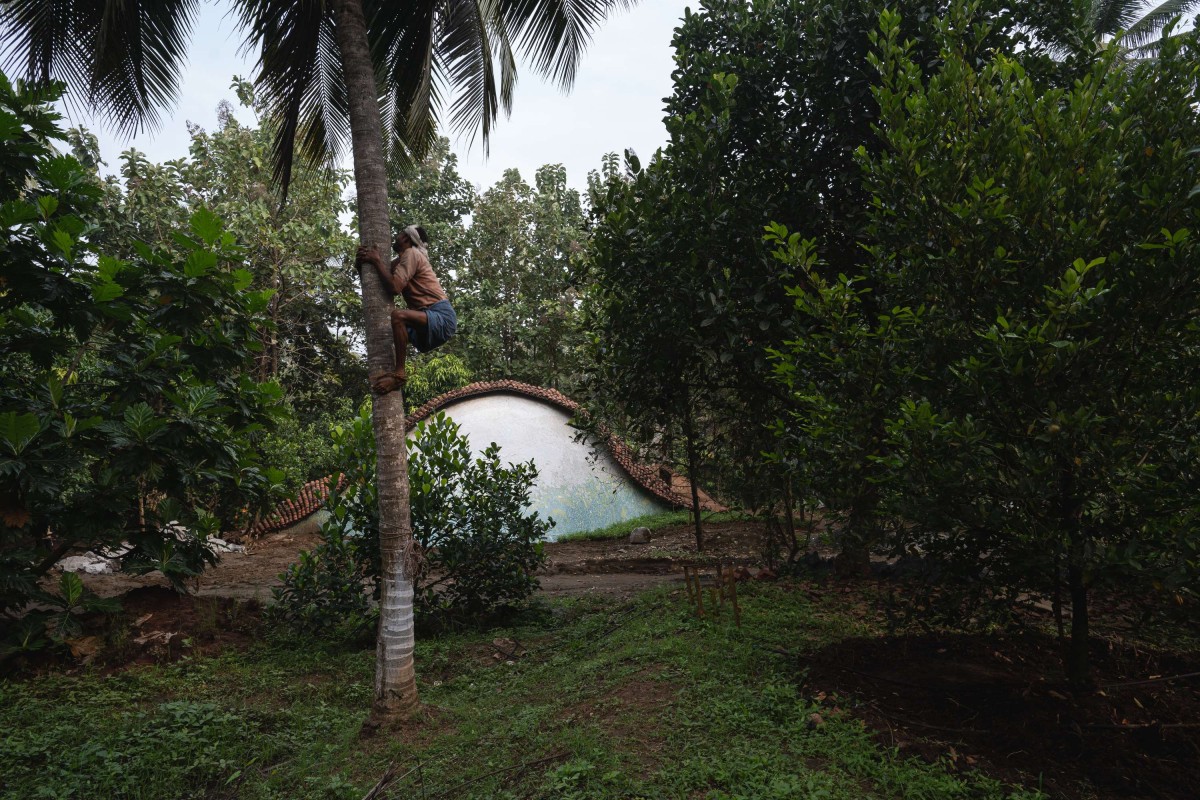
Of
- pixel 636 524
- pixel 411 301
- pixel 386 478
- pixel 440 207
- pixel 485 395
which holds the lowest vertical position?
pixel 636 524

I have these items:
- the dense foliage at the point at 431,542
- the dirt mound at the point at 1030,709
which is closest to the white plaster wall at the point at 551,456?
the dense foliage at the point at 431,542

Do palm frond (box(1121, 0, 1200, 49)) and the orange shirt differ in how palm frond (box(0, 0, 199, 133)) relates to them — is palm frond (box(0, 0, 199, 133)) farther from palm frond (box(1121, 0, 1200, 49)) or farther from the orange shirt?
palm frond (box(1121, 0, 1200, 49))

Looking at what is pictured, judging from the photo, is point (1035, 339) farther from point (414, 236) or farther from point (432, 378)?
point (432, 378)

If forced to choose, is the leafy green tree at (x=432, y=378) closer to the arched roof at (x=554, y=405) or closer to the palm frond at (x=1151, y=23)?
the arched roof at (x=554, y=405)

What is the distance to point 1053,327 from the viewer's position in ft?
11.3

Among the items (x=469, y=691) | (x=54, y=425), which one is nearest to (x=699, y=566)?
(x=469, y=691)

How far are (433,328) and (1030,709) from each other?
447 centimetres

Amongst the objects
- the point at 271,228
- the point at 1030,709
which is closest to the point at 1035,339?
the point at 1030,709

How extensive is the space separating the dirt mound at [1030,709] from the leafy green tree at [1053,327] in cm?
36

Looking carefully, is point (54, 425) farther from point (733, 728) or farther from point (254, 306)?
point (733, 728)

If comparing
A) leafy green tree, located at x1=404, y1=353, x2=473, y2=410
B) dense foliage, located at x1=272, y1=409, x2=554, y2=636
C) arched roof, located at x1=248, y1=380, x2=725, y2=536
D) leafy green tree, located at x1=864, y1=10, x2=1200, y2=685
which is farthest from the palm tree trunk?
leafy green tree, located at x1=404, y1=353, x2=473, y2=410

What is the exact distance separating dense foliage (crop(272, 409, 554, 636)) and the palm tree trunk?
1880 mm

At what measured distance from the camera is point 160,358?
6.11 m

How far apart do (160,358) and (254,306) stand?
0.94m
